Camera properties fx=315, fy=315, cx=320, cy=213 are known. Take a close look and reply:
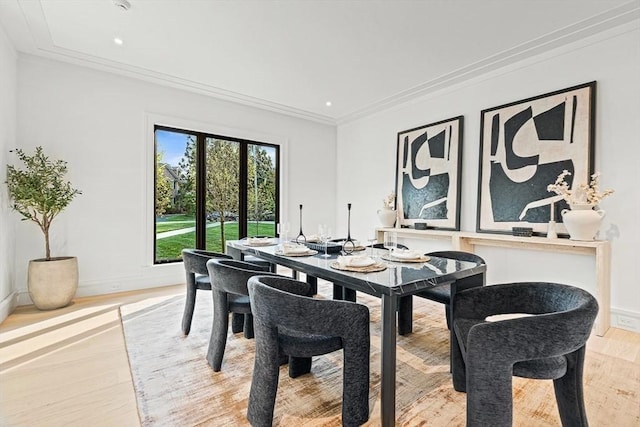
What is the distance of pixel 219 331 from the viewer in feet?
7.26

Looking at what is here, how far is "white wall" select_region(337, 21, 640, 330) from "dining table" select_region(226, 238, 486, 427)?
1.94 meters

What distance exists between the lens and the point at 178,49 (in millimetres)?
3488

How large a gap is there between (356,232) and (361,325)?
4391 mm

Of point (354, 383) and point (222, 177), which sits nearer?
point (354, 383)

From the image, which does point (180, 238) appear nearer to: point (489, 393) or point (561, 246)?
point (489, 393)

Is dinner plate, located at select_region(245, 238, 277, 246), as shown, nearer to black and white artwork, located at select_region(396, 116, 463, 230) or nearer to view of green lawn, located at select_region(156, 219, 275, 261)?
view of green lawn, located at select_region(156, 219, 275, 261)

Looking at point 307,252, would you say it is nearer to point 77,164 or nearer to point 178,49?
point 178,49

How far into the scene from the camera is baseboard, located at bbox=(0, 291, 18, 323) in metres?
3.09

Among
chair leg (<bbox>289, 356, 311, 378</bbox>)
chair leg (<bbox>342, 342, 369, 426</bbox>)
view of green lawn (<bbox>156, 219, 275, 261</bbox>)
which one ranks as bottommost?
chair leg (<bbox>289, 356, 311, 378</bbox>)

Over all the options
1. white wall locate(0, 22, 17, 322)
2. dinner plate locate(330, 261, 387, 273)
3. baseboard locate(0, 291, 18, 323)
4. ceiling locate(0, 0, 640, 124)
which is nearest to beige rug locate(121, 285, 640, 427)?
dinner plate locate(330, 261, 387, 273)

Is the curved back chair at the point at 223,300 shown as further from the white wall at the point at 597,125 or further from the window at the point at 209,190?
the white wall at the point at 597,125

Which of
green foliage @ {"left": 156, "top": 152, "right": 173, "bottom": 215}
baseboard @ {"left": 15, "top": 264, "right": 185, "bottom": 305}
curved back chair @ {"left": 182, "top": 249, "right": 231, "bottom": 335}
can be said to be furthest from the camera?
green foliage @ {"left": 156, "top": 152, "right": 173, "bottom": 215}

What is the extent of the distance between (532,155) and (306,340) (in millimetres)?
3386

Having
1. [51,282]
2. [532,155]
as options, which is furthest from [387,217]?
[51,282]
